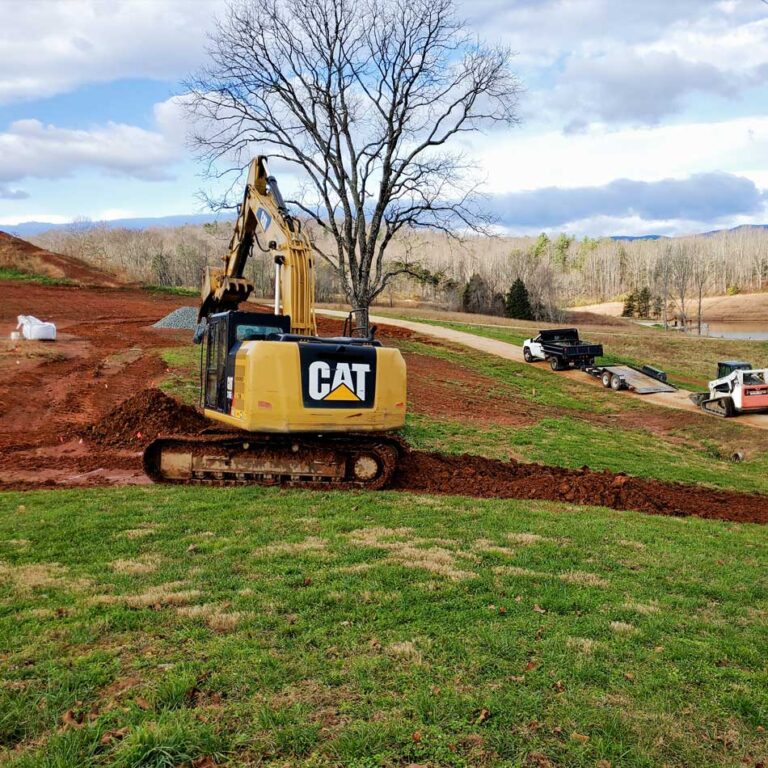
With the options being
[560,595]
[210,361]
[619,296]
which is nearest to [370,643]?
[560,595]

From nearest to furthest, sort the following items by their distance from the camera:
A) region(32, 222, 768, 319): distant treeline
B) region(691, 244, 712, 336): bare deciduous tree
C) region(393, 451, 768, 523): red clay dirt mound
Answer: region(393, 451, 768, 523): red clay dirt mound → region(32, 222, 768, 319): distant treeline → region(691, 244, 712, 336): bare deciduous tree

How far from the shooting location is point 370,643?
505 cm

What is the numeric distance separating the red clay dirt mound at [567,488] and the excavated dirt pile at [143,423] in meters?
4.92

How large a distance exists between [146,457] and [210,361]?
→ 225cm

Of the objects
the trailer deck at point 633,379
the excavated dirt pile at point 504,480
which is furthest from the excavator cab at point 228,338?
the trailer deck at point 633,379

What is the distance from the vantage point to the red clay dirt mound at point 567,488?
1184cm

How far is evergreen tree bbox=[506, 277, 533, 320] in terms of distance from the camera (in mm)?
86838

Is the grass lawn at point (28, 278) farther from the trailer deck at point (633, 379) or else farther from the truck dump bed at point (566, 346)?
the trailer deck at point (633, 379)

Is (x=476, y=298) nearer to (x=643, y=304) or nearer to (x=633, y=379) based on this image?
(x=643, y=304)

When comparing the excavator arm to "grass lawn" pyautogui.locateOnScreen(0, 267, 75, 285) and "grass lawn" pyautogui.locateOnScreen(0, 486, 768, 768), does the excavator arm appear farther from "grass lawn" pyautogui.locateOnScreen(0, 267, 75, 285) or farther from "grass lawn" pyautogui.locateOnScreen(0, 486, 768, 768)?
"grass lawn" pyautogui.locateOnScreen(0, 267, 75, 285)

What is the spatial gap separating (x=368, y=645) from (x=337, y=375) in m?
5.74

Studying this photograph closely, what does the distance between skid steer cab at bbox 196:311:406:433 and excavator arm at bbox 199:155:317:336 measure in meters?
1.10

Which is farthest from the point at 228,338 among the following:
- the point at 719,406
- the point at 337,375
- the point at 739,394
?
the point at 719,406

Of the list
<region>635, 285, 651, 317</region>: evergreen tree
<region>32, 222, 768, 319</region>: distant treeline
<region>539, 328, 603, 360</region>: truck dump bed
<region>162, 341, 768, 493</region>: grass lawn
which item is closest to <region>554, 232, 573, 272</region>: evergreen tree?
<region>32, 222, 768, 319</region>: distant treeline
